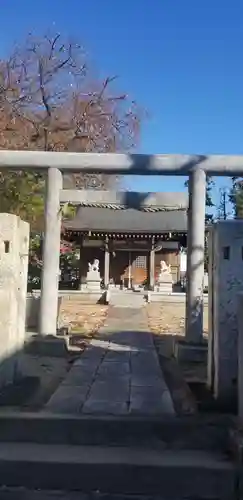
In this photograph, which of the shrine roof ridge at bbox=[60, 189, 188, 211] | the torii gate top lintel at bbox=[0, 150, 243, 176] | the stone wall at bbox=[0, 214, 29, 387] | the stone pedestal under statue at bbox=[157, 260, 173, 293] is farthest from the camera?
the stone pedestal under statue at bbox=[157, 260, 173, 293]

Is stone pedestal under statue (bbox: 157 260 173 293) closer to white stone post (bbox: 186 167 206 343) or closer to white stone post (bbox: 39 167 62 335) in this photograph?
white stone post (bbox: 39 167 62 335)

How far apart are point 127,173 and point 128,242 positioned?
20.8m

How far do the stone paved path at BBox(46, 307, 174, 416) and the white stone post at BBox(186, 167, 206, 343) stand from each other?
2.86ft

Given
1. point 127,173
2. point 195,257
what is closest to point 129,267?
point 127,173

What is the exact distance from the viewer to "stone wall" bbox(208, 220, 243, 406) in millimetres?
4715

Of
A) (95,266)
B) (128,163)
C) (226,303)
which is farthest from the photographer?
(95,266)

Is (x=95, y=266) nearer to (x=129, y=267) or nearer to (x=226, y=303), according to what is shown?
(x=129, y=267)

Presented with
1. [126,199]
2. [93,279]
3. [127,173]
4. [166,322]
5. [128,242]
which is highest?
[128,242]

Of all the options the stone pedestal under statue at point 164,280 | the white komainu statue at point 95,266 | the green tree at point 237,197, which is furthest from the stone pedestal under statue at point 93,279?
the green tree at point 237,197

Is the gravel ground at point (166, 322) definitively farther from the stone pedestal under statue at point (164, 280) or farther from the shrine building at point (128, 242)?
the shrine building at point (128, 242)

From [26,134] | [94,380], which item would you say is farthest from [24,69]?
[94,380]

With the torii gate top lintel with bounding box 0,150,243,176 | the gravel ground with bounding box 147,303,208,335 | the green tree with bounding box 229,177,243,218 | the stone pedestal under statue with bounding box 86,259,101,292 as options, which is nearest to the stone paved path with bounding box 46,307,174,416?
the gravel ground with bounding box 147,303,208,335

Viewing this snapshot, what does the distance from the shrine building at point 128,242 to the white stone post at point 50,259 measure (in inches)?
697

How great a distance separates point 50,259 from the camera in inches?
334
